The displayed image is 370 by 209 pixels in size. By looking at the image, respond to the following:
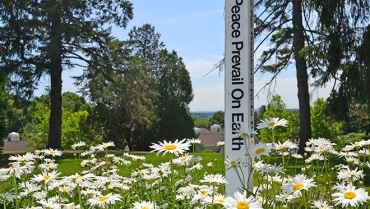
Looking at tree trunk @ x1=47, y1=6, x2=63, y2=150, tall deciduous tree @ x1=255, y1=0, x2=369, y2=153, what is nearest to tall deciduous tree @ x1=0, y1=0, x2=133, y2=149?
tree trunk @ x1=47, y1=6, x2=63, y2=150

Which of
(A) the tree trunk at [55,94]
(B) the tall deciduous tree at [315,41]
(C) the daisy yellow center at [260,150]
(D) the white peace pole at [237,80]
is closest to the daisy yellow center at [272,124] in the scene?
(C) the daisy yellow center at [260,150]

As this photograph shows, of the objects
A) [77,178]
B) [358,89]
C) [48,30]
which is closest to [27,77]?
[48,30]

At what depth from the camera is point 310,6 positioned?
37.0 feet

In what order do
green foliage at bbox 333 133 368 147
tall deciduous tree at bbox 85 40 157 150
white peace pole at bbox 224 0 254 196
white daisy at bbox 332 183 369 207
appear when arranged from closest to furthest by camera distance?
white daisy at bbox 332 183 369 207 < white peace pole at bbox 224 0 254 196 < green foliage at bbox 333 133 368 147 < tall deciduous tree at bbox 85 40 157 150

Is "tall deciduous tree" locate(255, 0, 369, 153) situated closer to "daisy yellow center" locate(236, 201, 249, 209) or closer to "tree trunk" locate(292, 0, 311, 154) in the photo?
"tree trunk" locate(292, 0, 311, 154)

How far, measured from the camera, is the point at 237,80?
7.95 ft

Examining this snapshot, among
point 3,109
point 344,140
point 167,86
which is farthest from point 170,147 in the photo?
point 167,86

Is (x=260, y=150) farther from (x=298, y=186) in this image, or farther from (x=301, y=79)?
(x=301, y=79)

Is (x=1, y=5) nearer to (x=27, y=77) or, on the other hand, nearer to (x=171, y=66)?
(x=27, y=77)

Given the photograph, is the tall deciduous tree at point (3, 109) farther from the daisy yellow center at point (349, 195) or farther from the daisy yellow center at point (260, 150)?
the daisy yellow center at point (349, 195)

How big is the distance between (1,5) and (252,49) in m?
16.5

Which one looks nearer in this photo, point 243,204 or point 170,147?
point 243,204

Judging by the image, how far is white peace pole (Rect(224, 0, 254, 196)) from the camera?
7.81 ft

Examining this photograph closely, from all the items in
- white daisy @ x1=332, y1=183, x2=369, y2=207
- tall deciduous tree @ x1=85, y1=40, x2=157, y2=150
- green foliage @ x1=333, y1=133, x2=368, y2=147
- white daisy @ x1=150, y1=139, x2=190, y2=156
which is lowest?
white daisy @ x1=332, y1=183, x2=369, y2=207
